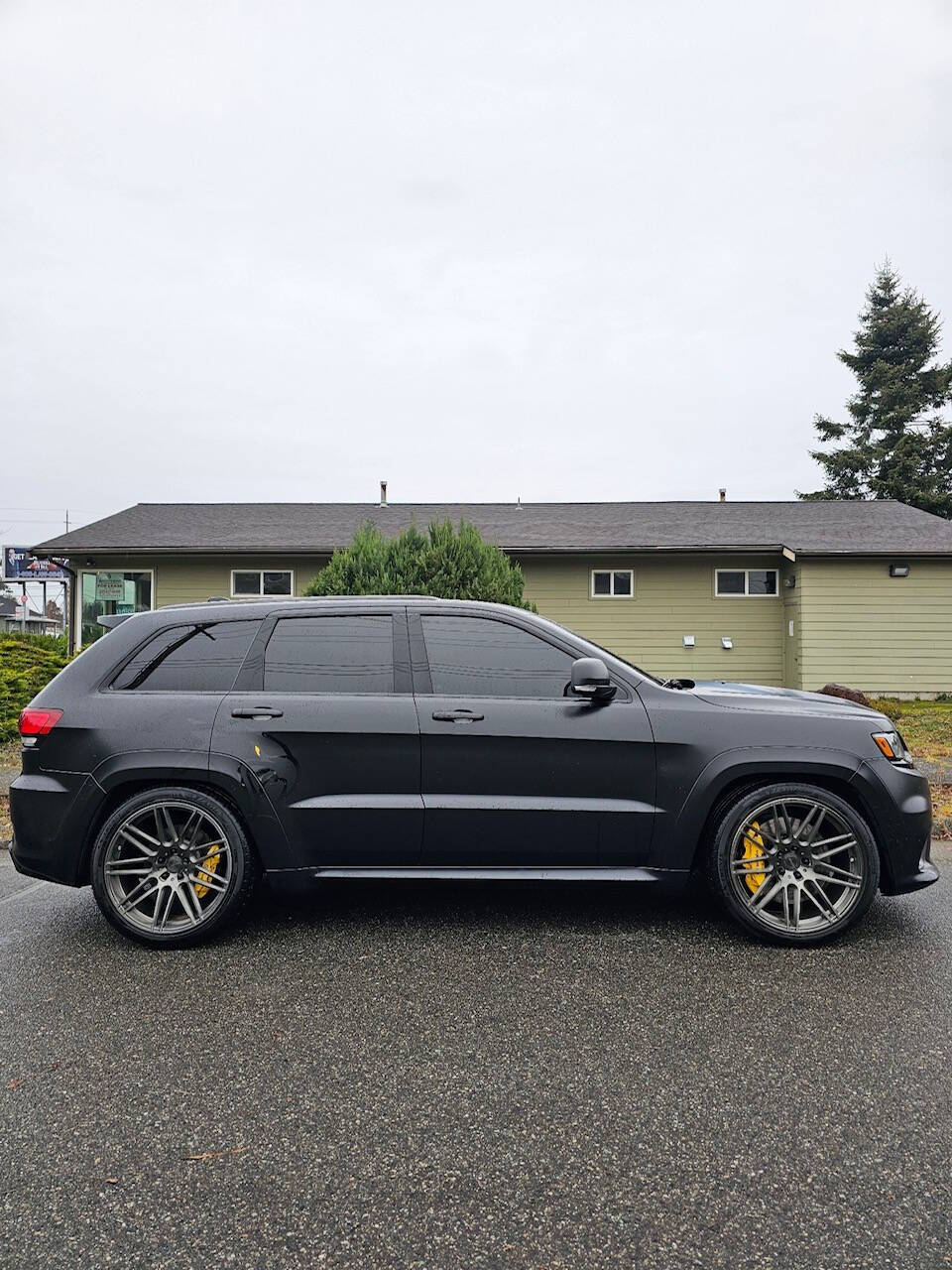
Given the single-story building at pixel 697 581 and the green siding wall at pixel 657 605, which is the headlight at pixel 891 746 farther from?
the green siding wall at pixel 657 605

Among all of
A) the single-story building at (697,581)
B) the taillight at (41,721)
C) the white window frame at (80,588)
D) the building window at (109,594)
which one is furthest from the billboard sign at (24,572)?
the taillight at (41,721)

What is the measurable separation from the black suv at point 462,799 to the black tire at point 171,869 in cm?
1

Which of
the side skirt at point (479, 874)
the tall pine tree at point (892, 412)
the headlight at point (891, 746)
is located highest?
the tall pine tree at point (892, 412)

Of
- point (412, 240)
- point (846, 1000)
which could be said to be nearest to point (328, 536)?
point (846, 1000)

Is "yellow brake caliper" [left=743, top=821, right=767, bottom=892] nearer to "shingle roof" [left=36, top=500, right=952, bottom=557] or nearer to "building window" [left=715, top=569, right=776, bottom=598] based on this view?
"shingle roof" [left=36, top=500, right=952, bottom=557]

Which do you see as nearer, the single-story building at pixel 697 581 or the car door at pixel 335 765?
the car door at pixel 335 765

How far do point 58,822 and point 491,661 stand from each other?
235 centimetres

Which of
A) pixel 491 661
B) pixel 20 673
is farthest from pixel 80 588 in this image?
pixel 491 661

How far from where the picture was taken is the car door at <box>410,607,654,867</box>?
357 cm

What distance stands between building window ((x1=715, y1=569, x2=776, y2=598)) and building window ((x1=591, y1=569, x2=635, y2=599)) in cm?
201

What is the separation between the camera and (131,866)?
3.56m

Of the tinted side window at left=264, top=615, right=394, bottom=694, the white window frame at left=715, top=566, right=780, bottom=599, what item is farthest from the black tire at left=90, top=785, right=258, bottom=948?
the white window frame at left=715, top=566, right=780, bottom=599

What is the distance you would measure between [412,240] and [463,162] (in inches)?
445

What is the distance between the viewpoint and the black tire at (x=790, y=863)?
3508mm
